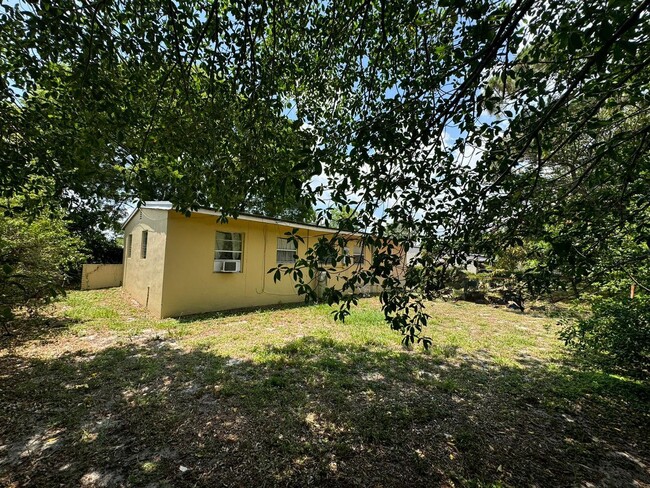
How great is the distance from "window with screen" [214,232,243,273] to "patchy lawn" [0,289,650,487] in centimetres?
286

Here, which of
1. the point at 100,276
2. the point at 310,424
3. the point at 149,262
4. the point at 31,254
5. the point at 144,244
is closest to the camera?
the point at 310,424

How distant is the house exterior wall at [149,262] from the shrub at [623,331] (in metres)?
8.42

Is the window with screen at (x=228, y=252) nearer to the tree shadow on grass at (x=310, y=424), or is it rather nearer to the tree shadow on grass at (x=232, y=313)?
the tree shadow on grass at (x=232, y=313)

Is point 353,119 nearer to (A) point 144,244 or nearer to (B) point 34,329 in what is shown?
(B) point 34,329

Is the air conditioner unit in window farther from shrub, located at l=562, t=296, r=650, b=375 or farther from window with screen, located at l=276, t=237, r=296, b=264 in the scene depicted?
shrub, located at l=562, t=296, r=650, b=375

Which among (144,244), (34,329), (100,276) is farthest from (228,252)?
(100,276)

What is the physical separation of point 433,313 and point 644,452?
252 inches

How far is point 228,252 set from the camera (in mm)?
8672

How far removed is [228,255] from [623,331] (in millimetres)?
8359

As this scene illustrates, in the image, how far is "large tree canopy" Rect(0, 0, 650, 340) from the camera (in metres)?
2.25

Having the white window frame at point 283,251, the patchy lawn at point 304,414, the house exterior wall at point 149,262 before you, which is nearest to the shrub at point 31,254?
the patchy lawn at point 304,414

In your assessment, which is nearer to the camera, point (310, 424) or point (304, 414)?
point (310, 424)

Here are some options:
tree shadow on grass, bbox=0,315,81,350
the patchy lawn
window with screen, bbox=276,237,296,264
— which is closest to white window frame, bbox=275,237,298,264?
window with screen, bbox=276,237,296,264

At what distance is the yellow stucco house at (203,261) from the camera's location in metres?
7.40
